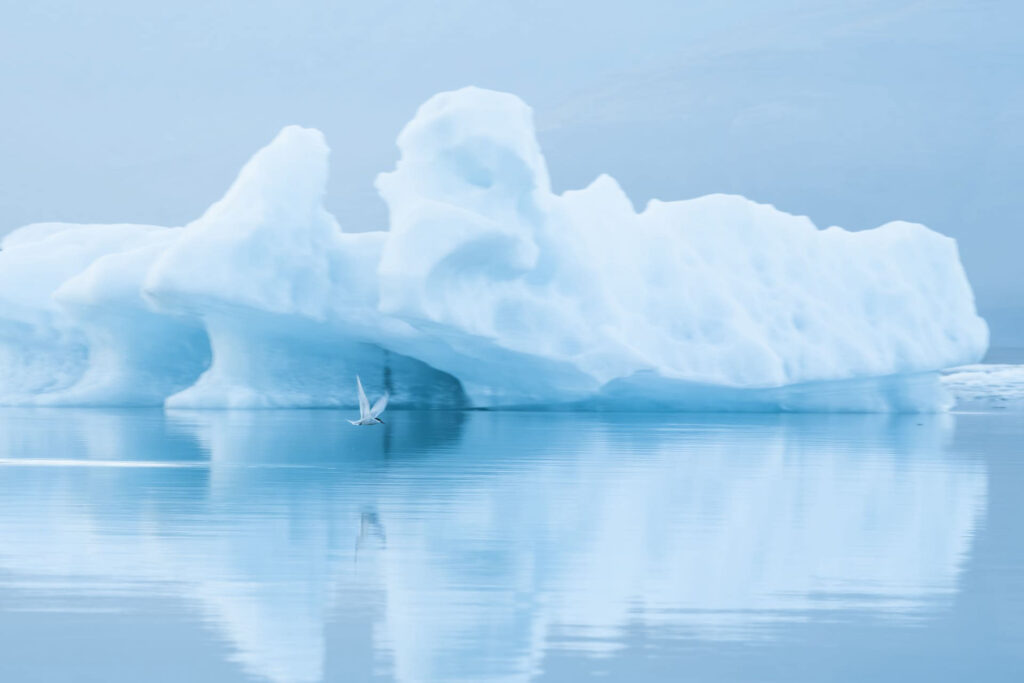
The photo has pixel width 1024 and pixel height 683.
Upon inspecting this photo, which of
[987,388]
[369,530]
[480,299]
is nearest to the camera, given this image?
[369,530]

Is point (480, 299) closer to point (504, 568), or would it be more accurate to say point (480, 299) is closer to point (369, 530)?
point (369, 530)

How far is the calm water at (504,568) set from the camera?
4297mm

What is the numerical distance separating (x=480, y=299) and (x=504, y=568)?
12457mm

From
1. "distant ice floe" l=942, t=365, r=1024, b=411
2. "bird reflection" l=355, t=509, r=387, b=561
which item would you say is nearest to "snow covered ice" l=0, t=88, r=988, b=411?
"distant ice floe" l=942, t=365, r=1024, b=411

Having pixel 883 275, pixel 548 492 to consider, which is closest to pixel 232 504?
pixel 548 492

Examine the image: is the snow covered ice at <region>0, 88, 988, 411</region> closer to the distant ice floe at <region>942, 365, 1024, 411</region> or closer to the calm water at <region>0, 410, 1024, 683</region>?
the distant ice floe at <region>942, 365, 1024, 411</region>

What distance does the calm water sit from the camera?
4297 millimetres

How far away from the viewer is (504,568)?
5.95 m

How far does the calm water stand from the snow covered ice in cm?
662

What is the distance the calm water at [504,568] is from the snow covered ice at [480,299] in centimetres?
662

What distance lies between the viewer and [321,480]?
9.78m

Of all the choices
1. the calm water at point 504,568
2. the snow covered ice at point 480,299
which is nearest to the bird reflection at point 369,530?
the calm water at point 504,568

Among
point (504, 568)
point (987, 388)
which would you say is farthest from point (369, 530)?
point (987, 388)

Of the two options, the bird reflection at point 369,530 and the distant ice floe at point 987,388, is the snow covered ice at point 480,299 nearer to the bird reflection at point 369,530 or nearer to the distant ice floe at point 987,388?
the distant ice floe at point 987,388
